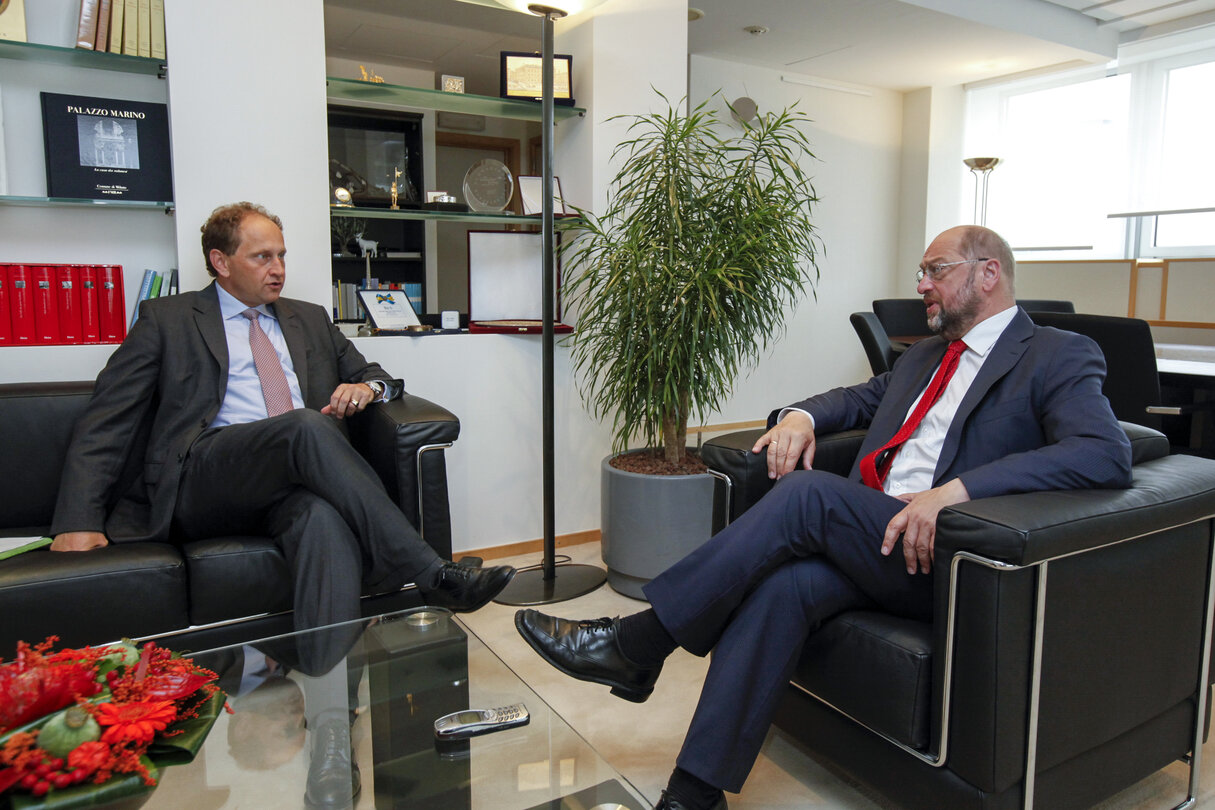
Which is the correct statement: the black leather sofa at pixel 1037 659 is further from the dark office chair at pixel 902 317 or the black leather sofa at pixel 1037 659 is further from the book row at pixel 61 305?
the dark office chair at pixel 902 317

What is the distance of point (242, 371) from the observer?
2.49m

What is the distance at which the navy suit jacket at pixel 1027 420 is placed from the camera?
5.37 ft

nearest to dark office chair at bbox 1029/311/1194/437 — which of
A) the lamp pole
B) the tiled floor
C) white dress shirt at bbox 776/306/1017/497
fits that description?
white dress shirt at bbox 776/306/1017/497

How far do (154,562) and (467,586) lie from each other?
72 centimetres

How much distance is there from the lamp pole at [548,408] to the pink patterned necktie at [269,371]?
89 centimetres

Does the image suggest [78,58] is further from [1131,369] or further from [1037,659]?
[1131,369]

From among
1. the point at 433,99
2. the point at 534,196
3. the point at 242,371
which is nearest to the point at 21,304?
the point at 242,371

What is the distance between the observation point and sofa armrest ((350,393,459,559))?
237cm

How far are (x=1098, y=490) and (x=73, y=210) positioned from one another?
3.00m

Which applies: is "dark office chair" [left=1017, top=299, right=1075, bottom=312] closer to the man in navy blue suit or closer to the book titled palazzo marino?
the man in navy blue suit

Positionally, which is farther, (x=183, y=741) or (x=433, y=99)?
(x=433, y=99)

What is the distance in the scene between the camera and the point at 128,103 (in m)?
2.71

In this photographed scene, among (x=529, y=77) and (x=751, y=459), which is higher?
(x=529, y=77)

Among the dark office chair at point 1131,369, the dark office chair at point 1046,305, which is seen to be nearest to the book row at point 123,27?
the dark office chair at point 1131,369
